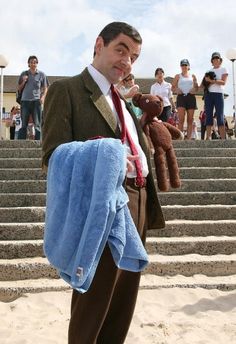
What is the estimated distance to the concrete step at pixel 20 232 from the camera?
514 cm

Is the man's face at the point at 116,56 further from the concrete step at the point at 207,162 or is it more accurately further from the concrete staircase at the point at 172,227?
the concrete step at the point at 207,162

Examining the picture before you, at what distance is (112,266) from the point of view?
6.18ft

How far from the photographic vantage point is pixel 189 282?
4.43 metres

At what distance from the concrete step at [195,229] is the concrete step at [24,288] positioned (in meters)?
1.50

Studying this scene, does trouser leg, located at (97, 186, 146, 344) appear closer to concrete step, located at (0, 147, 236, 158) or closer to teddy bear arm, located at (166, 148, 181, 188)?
teddy bear arm, located at (166, 148, 181, 188)

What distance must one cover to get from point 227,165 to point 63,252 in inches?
236

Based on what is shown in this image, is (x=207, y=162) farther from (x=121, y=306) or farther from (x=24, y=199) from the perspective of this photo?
(x=121, y=306)

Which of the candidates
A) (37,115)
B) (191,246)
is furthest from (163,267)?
(37,115)

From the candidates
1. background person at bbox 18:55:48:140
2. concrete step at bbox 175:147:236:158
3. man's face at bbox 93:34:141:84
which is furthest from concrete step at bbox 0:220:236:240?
background person at bbox 18:55:48:140

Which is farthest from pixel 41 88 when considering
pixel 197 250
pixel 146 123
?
pixel 146 123

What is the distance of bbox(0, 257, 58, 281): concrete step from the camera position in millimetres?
4508

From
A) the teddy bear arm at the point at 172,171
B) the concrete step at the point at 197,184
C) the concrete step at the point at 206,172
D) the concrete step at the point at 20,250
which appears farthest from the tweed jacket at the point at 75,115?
the concrete step at the point at 206,172

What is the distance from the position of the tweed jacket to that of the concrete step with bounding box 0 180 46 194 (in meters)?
4.38

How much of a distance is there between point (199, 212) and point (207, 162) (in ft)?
5.48
